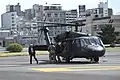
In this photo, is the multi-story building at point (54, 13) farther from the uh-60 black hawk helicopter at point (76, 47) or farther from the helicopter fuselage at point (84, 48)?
the helicopter fuselage at point (84, 48)

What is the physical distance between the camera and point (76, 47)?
29.0 m

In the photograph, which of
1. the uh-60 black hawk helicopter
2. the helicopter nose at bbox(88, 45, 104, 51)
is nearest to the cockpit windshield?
the uh-60 black hawk helicopter

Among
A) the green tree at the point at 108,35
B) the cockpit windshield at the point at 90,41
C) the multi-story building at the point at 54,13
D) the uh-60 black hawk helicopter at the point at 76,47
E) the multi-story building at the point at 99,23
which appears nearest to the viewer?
the uh-60 black hawk helicopter at the point at 76,47

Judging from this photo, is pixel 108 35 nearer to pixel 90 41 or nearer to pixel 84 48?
pixel 90 41

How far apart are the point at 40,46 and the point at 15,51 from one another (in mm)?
22657

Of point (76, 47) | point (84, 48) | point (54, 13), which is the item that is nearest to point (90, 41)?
point (84, 48)

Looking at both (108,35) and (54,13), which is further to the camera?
(54,13)

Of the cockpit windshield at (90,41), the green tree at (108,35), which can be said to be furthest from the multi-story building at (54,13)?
the cockpit windshield at (90,41)

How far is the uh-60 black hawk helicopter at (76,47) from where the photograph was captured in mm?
28328

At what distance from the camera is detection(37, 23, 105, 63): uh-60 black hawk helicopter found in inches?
1115

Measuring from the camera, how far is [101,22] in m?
140

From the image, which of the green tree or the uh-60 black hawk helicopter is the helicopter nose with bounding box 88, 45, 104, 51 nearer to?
the uh-60 black hawk helicopter

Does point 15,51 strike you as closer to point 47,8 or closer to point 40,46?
point 40,46

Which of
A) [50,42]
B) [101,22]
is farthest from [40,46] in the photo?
[101,22]
